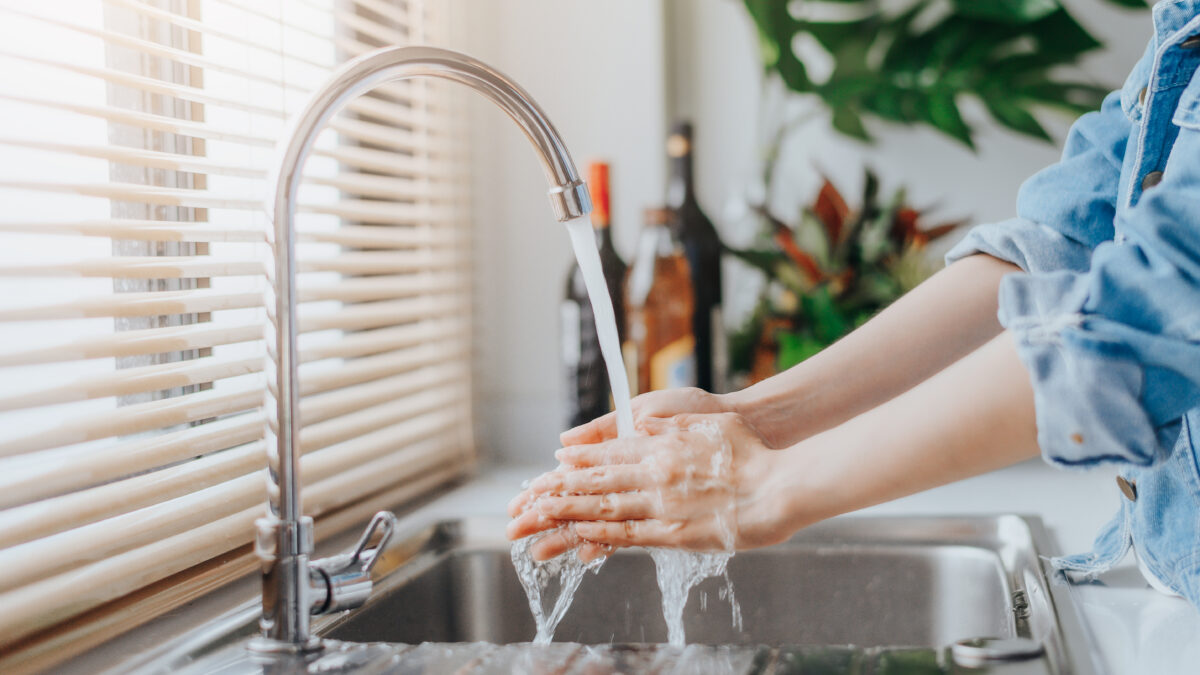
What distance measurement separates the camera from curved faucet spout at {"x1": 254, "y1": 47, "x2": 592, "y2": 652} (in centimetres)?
67

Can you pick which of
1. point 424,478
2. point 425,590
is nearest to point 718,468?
point 425,590

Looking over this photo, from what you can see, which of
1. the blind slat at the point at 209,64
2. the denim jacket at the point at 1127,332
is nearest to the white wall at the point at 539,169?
the blind slat at the point at 209,64

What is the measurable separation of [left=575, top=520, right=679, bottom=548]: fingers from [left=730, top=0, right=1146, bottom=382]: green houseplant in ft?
2.25

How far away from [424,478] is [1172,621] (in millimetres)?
834

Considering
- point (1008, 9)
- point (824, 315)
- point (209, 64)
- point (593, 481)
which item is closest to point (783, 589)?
point (593, 481)

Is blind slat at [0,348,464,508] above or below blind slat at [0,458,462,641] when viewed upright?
above

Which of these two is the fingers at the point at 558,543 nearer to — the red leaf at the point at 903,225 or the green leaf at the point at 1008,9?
the red leaf at the point at 903,225

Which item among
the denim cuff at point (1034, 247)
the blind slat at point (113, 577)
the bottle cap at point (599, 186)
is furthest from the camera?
the bottle cap at point (599, 186)

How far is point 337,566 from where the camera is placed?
0.73 metres

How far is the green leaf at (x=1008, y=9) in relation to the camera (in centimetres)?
145

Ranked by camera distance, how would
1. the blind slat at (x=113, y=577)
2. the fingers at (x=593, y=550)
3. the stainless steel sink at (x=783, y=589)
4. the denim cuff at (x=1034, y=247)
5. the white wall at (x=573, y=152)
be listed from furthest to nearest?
the white wall at (x=573, y=152) < the stainless steel sink at (x=783, y=589) < the denim cuff at (x=1034, y=247) < the fingers at (x=593, y=550) < the blind slat at (x=113, y=577)

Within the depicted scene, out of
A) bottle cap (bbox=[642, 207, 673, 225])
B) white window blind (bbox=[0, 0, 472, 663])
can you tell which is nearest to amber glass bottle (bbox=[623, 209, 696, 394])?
bottle cap (bbox=[642, 207, 673, 225])

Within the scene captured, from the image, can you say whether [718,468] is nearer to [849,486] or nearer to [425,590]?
[849,486]

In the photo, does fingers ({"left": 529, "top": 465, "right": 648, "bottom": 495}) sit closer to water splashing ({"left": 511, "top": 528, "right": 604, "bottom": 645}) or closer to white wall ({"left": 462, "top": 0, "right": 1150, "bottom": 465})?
water splashing ({"left": 511, "top": 528, "right": 604, "bottom": 645})
